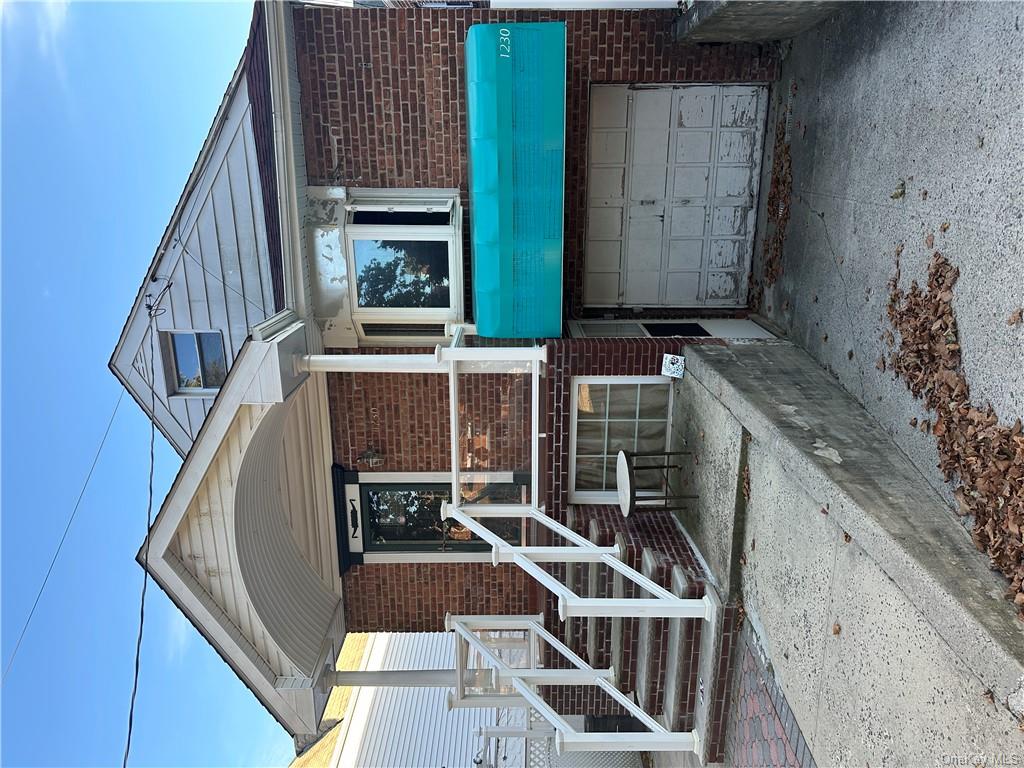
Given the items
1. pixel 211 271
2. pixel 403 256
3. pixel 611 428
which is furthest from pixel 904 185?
pixel 211 271

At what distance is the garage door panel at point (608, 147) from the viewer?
7.38 m

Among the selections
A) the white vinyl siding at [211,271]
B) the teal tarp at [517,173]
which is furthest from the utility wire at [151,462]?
the teal tarp at [517,173]

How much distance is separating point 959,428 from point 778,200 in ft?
13.2

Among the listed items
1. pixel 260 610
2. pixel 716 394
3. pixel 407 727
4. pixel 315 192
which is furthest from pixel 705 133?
pixel 407 727

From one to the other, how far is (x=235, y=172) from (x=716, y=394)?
5602 mm

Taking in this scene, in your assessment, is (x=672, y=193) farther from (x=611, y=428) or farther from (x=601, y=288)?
(x=611, y=428)

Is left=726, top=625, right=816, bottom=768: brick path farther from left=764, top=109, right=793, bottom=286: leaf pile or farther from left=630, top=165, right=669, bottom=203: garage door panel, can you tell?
left=630, top=165, right=669, bottom=203: garage door panel

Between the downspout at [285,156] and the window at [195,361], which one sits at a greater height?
the downspout at [285,156]

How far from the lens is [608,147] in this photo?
743 cm

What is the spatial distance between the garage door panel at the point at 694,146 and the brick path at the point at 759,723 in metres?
5.20

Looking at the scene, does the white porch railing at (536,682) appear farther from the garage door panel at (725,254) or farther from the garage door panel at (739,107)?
the garage door panel at (739,107)

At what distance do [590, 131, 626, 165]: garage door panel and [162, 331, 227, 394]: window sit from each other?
16.0 feet

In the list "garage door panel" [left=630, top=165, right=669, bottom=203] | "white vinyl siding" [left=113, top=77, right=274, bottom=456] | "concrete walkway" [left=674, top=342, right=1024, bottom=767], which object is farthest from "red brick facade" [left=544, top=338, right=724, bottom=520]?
"white vinyl siding" [left=113, top=77, right=274, bottom=456]

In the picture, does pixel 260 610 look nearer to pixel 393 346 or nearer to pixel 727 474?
pixel 393 346
